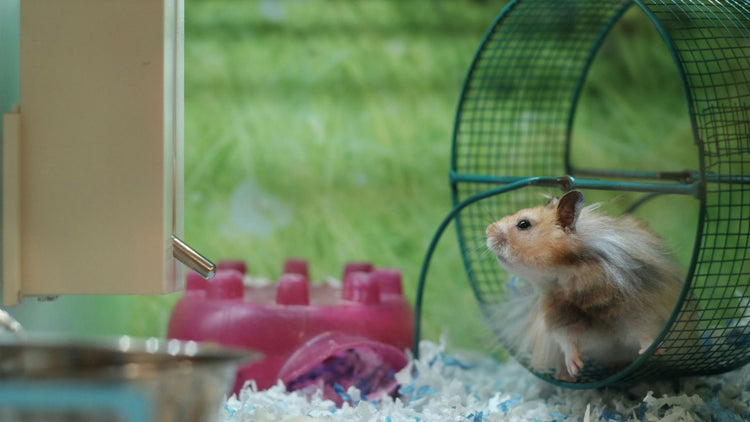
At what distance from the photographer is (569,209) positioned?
5.12ft

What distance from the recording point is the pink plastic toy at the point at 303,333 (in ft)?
6.07

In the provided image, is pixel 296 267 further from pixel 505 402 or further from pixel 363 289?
pixel 505 402

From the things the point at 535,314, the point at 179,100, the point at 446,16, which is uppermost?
the point at 446,16

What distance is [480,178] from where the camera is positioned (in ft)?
6.20

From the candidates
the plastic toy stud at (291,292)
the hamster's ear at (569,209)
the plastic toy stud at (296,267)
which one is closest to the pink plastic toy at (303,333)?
the plastic toy stud at (291,292)

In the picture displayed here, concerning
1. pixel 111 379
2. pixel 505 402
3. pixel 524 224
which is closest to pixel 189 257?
pixel 111 379

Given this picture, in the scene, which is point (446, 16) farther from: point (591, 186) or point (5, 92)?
point (5, 92)

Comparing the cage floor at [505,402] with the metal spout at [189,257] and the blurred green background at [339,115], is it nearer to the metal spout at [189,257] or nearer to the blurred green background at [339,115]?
the metal spout at [189,257]

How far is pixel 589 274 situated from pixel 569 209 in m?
0.14

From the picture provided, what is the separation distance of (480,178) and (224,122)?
115 cm

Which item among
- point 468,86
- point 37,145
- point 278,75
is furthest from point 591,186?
point 278,75

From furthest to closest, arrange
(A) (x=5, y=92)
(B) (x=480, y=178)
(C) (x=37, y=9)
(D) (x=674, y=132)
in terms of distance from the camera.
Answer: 1. (D) (x=674, y=132)
2. (B) (x=480, y=178)
3. (A) (x=5, y=92)
4. (C) (x=37, y=9)

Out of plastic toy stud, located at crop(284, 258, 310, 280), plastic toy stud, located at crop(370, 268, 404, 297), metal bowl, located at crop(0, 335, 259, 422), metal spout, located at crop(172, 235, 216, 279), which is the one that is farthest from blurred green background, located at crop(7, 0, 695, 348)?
metal bowl, located at crop(0, 335, 259, 422)

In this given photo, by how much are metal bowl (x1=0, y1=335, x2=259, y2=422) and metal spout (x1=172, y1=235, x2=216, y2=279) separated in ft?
1.23
